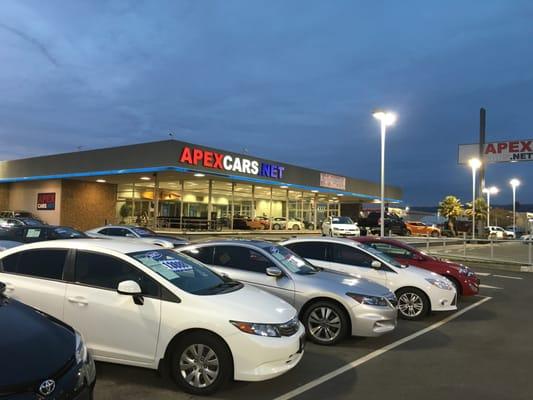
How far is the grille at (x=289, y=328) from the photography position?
5.22m

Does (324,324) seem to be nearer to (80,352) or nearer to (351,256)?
(351,256)

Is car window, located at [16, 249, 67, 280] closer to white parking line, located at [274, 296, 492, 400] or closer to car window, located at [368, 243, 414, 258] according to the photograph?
white parking line, located at [274, 296, 492, 400]

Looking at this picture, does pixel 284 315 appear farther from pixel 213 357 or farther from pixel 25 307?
pixel 25 307

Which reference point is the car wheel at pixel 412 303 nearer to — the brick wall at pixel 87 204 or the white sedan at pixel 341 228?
the white sedan at pixel 341 228

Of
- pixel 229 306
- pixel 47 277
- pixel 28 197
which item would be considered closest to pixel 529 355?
pixel 229 306

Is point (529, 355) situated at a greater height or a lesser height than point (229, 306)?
lesser

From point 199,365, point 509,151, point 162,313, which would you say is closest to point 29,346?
point 162,313

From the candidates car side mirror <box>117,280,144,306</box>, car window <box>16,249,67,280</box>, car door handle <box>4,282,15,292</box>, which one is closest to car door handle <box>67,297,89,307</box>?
car window <box>16,249,67,280</box>

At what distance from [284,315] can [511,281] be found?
13.4 metres

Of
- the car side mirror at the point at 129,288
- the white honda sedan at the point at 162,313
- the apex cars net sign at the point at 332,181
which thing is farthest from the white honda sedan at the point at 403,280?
the apex cars net sign at the point at 332,181

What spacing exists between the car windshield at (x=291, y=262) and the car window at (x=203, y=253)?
0.99m

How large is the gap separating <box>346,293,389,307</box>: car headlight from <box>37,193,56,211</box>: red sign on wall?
34944mm

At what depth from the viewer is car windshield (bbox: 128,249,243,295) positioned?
5.57m

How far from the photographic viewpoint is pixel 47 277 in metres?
5.91
